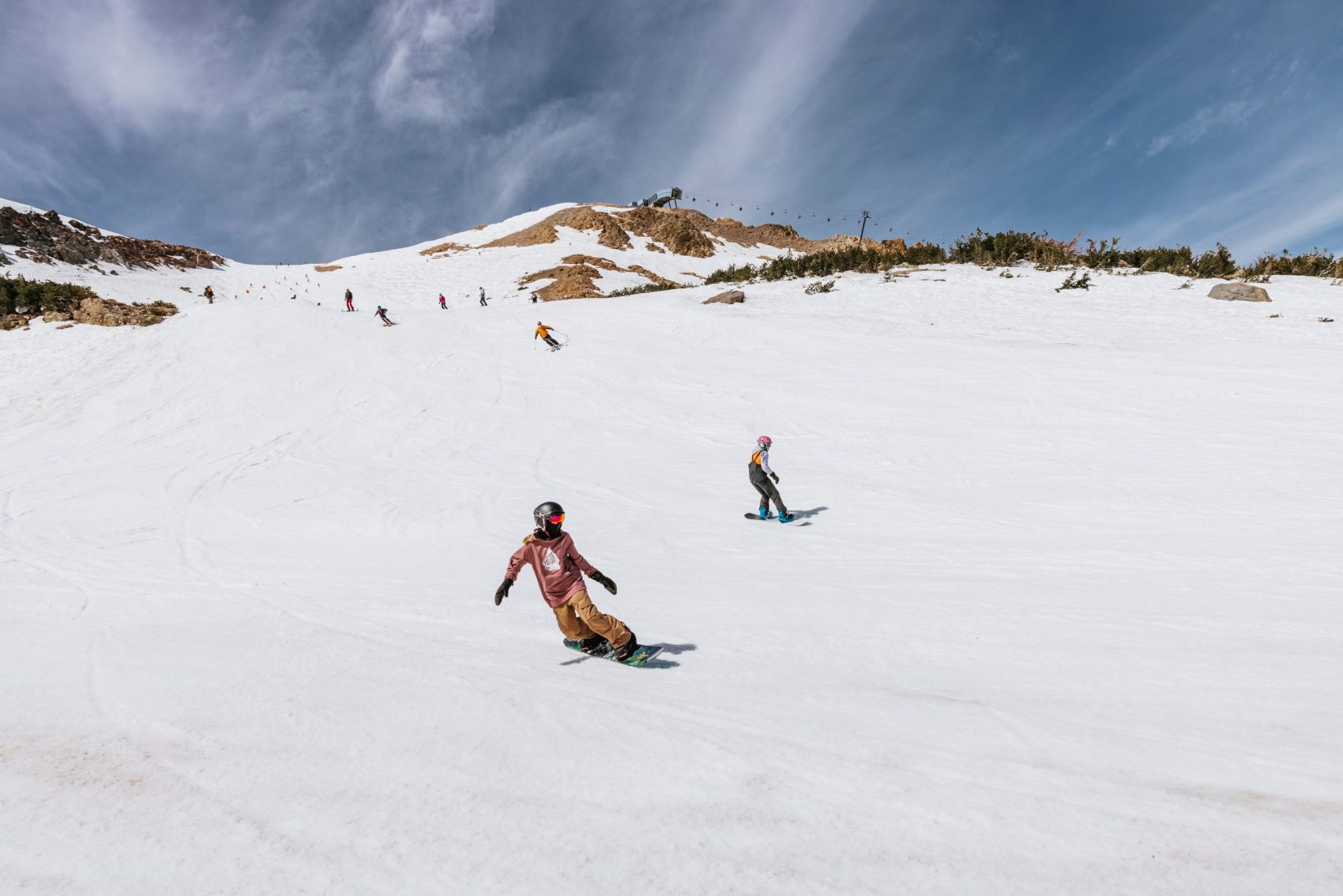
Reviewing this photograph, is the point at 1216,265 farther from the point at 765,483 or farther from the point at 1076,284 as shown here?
the point at 765,483

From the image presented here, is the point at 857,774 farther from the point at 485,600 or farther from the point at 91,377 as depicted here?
the point at 91,377

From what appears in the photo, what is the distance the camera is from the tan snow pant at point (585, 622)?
15.7 ft

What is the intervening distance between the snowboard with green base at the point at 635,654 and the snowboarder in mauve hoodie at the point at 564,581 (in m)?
0.04

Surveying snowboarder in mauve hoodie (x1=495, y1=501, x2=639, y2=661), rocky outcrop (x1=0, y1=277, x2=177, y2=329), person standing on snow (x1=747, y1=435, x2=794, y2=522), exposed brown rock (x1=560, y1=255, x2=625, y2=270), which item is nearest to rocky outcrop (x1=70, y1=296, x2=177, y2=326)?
rocky outcrop (x1=0, y1=277, x2=177, y2=329)

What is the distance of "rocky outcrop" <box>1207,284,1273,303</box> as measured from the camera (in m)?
19.0

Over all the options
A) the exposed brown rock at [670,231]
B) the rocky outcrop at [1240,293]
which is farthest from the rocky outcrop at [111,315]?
the exposed brown rock at [670,231]

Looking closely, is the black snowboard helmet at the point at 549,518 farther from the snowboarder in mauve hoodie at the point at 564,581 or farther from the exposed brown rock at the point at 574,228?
the exposed brown rock at the point at 574,228

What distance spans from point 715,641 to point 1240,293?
81.7 ft

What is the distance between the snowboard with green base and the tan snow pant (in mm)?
163

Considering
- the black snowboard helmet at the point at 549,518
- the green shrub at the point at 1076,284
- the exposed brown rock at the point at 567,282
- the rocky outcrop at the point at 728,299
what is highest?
the exposed brown rock at the point at 567,282

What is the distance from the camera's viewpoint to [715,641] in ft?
17.5

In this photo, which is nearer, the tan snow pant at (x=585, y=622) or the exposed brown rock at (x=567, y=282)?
the tan snow pant at (x=585, y=622)

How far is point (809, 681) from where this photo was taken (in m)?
4.48

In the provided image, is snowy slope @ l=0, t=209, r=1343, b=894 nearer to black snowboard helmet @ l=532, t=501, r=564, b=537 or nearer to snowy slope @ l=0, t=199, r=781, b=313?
black snowboard helmet @ l=532, t=501, r=564, b=537
